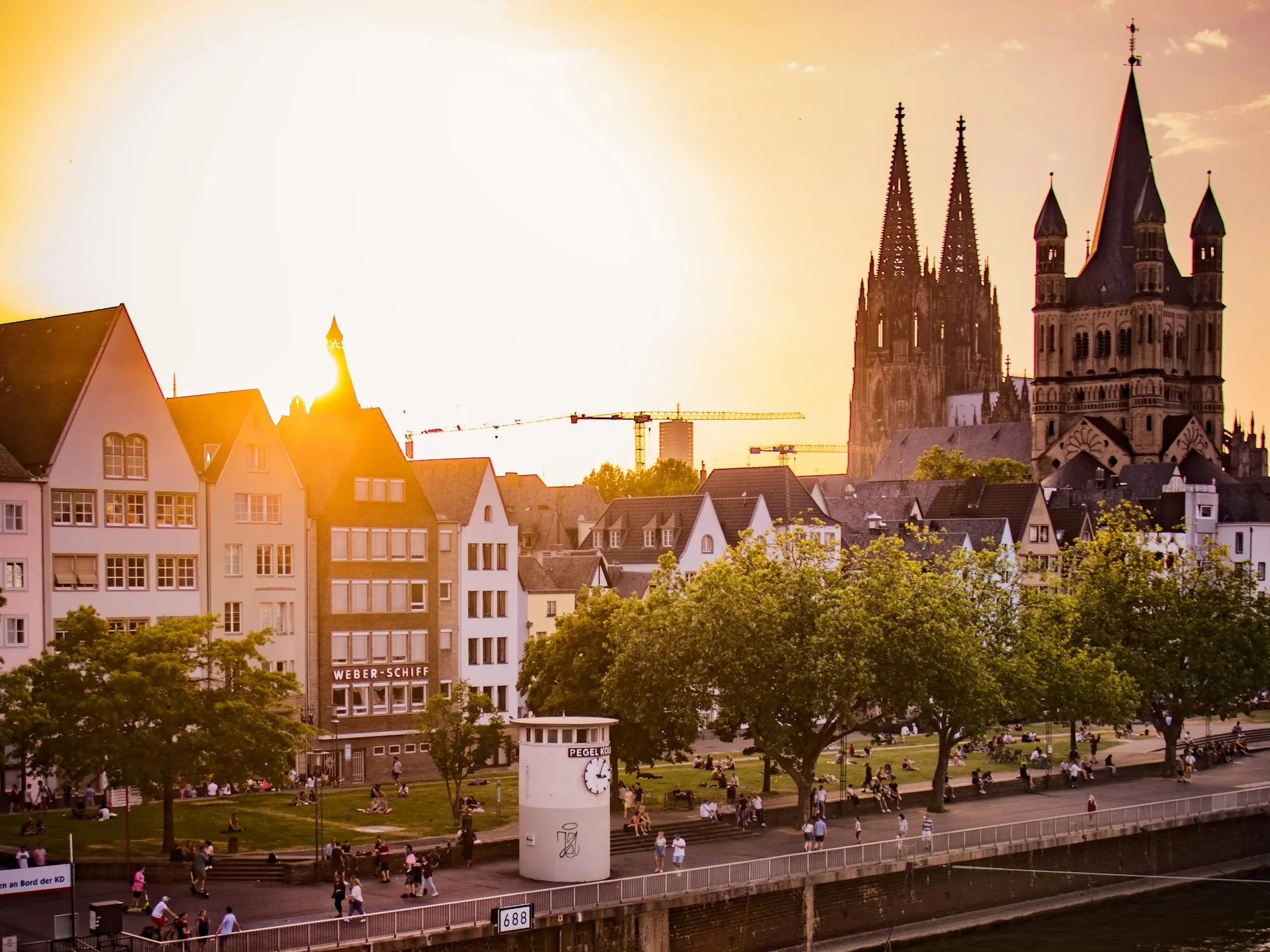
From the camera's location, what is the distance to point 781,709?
65.1m

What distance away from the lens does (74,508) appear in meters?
69.9

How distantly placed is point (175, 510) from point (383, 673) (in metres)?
13.7

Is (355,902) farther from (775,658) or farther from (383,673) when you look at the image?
(383,673)

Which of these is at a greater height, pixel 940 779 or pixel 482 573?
pixel 482 573

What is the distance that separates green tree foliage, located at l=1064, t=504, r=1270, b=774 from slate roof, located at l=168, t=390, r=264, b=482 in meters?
40.9

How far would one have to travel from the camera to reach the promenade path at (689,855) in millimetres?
47319

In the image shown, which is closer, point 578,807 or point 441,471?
point 578,807

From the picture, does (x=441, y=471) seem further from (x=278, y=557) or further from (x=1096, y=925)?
(x=1096, y=925)

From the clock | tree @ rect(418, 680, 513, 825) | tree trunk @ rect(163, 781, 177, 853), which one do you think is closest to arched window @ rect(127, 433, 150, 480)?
tree @ rect(418, 680, 513, 825)

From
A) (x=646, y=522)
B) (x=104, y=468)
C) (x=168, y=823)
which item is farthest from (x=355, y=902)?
(x=646, y=522)

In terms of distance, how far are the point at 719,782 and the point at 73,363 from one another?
105 ft

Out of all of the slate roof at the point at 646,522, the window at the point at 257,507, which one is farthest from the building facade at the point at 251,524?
the slate roof at the point at 646,522

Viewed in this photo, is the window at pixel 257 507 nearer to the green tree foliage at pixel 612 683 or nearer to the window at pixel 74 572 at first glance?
the window at pixel 74 572

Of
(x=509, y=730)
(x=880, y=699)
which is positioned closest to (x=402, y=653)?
(x=509, y=730)
